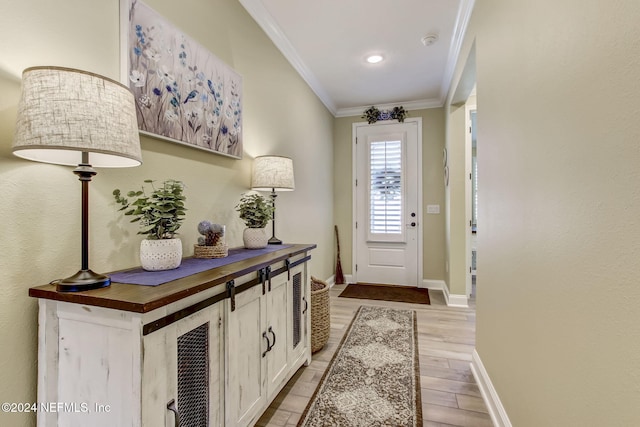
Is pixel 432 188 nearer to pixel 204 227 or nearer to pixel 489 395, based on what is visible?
pixel 489 395

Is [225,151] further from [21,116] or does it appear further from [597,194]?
[597,194]

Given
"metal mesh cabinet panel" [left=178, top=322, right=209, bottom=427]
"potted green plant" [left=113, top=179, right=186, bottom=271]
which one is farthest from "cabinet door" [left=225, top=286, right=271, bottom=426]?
"potted green plant" [left=113, top=179, right=186, bottom=271]

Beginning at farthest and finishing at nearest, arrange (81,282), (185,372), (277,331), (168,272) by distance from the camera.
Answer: (277,331) → (168,272) → (185,372) → (81,282)

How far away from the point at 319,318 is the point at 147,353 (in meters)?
1.68

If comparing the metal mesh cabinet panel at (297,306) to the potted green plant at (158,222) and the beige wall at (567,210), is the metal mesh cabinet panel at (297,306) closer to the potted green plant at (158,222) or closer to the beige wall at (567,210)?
the potted green plant at (158,222)

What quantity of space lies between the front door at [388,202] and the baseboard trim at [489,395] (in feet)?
7.77

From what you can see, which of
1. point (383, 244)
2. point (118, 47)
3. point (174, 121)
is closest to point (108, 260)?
point (174, 121)

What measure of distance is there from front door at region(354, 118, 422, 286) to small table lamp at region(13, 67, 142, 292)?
3.89 m

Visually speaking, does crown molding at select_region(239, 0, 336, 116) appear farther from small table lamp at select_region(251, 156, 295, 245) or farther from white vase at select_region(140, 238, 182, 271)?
white vase at select_region(140, 238, 182, 271)

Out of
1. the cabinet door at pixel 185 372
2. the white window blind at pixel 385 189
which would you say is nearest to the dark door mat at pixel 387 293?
the white window blind at pixel 385 189

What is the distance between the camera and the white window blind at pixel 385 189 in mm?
4434

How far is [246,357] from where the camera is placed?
138 centimetres

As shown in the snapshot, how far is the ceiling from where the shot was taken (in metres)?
2.29

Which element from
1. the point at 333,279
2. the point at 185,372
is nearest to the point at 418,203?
the point at 333,279
